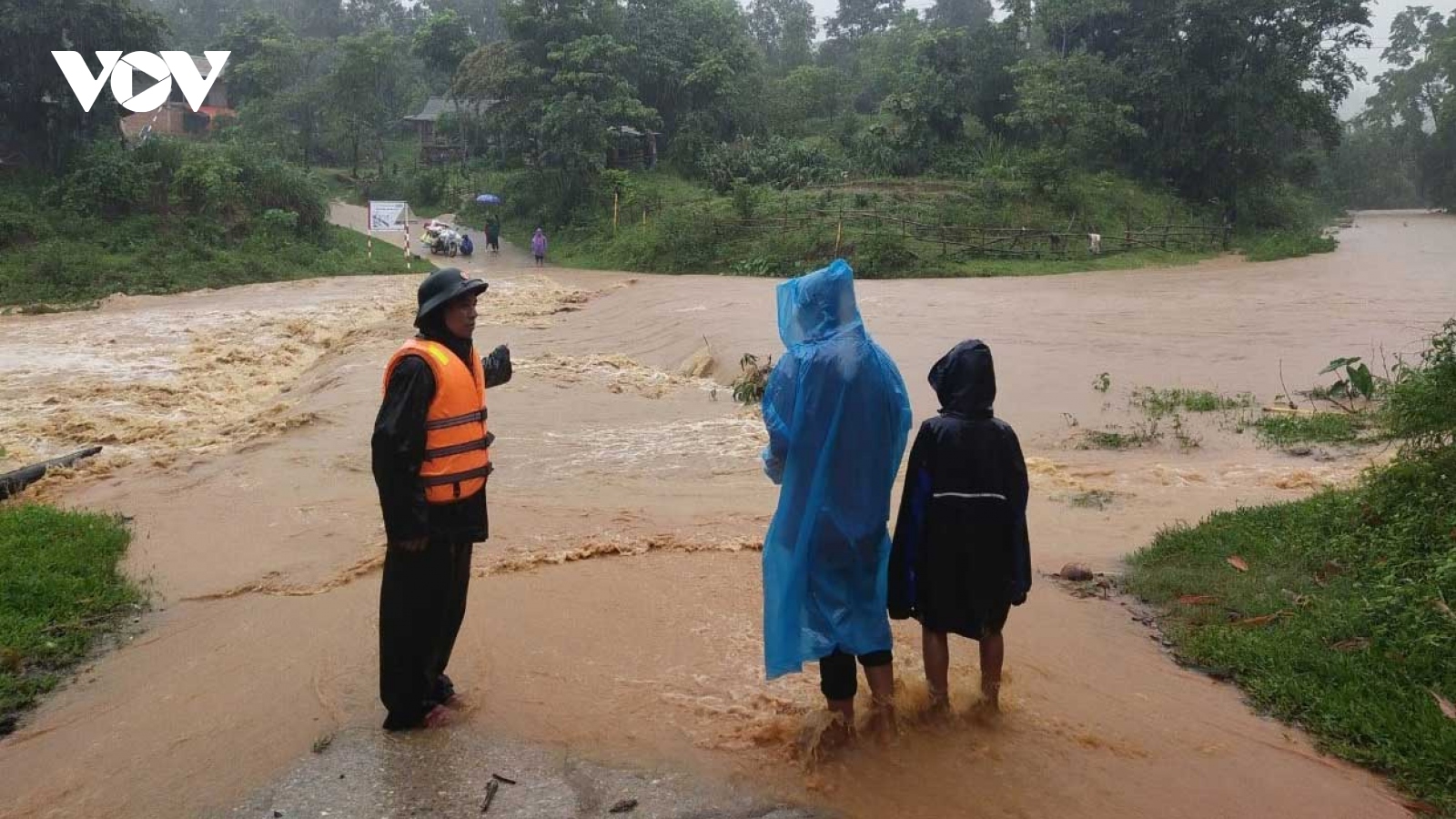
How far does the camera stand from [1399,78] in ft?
204

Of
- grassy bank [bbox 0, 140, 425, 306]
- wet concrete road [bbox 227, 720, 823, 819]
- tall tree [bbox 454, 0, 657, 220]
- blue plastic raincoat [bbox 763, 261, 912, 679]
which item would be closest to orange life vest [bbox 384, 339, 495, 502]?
wet concrete road [bbox 227, 720, 823, 819]

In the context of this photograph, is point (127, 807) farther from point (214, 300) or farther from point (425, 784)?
point (214, 300)

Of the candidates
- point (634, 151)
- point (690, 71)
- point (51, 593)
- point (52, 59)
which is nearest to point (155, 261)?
Answer: point (52, 59)

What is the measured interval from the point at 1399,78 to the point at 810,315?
7253 centimetres

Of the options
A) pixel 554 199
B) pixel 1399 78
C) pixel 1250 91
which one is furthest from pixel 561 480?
pixel 1399 78

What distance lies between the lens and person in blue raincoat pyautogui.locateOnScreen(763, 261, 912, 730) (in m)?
3.51

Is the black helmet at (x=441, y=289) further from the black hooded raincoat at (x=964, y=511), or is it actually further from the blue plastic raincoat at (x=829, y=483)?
the black hooded raincoat at (x=964, y=511)

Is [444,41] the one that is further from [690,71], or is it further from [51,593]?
[51,593]

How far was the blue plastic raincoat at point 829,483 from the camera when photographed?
351cm

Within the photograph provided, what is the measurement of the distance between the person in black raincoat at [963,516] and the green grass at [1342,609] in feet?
4.39

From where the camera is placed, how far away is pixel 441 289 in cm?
366

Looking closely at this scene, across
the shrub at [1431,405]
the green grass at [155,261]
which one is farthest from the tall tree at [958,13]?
the shrub at [1431,405]

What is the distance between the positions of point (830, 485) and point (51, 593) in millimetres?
4212

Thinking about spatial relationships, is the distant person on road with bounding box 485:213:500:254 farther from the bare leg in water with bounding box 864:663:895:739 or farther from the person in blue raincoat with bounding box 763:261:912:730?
the bare leg in water with bounding box 864:663:895:739
